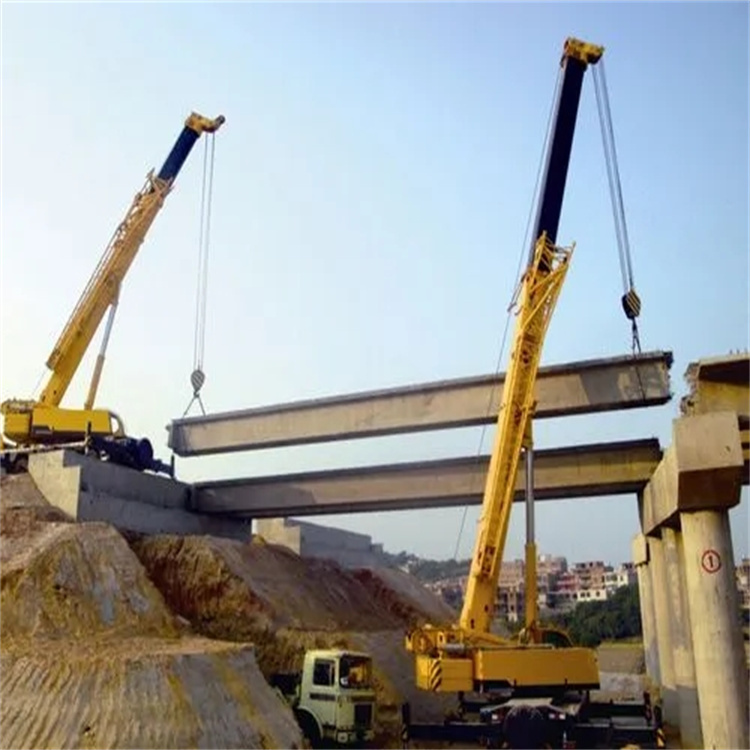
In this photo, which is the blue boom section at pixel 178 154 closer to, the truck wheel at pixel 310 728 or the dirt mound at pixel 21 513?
the dirt mound at pixel 21 513

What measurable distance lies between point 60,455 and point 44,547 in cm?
569

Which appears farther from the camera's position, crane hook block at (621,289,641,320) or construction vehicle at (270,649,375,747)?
crane hook block at (621,289,641,320)

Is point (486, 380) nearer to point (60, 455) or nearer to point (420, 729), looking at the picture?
point (420, 729)

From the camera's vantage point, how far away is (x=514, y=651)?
18.0 m

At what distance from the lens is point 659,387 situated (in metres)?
23.8

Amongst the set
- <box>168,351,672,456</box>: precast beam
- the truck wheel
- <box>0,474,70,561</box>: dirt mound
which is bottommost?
the truck wheel

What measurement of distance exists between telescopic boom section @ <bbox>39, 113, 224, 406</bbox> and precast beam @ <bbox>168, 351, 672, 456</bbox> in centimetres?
461

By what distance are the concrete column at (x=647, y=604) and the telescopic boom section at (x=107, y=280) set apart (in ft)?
71.3

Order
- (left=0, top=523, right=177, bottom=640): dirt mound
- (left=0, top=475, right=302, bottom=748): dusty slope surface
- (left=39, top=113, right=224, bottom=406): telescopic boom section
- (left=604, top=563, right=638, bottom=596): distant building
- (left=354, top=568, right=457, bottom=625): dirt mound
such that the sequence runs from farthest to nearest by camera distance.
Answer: (left=604, top=563, right=638, bottom=596): distant building < (left=354, top=568, right=457, bottom=625): dirt mound < (left=39, top=113, right=224, bottom=406): telescopic boom section < (left=0, top=523, right=177, bottom=640): dirt mound < (left=0, top=475, right=302, bottom=748): dusty slope surface

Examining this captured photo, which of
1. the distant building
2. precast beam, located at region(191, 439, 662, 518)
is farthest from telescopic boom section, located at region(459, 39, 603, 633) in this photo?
the distant building

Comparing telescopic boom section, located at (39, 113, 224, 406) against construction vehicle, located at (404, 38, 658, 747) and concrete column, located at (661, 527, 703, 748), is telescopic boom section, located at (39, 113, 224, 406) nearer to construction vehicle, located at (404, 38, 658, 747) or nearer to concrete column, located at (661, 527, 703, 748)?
construction vehicle, located at (404, 38, 658, 747)

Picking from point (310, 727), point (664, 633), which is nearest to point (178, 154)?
point (310, 727)

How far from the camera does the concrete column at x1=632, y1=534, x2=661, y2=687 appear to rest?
2842cm

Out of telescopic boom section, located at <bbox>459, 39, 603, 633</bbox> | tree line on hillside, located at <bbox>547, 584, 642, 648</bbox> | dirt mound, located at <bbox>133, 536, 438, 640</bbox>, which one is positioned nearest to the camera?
telescopic boom section, located at <bbox>459, 39, 603, 633</bbox>
